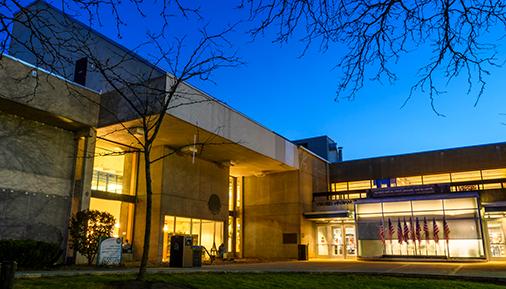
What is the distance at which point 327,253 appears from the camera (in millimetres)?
31328

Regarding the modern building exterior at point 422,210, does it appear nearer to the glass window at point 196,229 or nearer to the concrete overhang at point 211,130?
the concrete overhang at point 211,130

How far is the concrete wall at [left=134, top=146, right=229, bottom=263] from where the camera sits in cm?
2244

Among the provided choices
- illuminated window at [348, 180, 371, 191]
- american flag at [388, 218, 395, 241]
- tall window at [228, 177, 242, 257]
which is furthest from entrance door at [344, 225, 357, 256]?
tall window at [228, 177, 242, 257]

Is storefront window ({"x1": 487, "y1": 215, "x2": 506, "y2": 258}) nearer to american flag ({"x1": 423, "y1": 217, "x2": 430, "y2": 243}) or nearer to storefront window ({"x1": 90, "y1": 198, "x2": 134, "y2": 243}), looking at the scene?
american flag ({"x1": 423, "y1": 217, "x2": 430, "y2": 243})

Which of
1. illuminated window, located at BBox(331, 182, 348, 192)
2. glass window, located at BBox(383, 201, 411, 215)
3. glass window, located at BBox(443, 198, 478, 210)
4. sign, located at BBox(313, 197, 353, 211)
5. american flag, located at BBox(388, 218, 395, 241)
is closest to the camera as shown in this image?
glass window, located at BBox(443, 198, 478, 210)

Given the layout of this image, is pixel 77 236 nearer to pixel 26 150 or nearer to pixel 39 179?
pixel 39 179

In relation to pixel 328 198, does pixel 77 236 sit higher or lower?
lower

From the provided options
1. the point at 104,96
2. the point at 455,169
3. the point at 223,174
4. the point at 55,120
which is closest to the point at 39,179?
the point at 55,120

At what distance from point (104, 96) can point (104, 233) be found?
6587 mm

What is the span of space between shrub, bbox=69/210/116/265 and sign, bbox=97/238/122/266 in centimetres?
42

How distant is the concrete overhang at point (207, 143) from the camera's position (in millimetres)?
20297

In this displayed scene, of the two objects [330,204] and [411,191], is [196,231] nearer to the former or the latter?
[330,204]

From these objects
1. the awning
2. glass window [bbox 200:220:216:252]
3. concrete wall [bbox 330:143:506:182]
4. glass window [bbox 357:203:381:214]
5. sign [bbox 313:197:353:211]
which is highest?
concrete wall [bbox 330:143:506:182]

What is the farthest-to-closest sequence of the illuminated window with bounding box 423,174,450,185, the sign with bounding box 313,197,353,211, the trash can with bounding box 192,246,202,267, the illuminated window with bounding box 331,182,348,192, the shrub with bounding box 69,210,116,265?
the illuminated window with bounding box 331,182,348,192, the illuminated window with bounding box 423,174,450,185, the sign with bounding box 313,197,353,211, the trash can with bounding box 192,246,202,267, the shrub with bounding box 69,210,116,265
